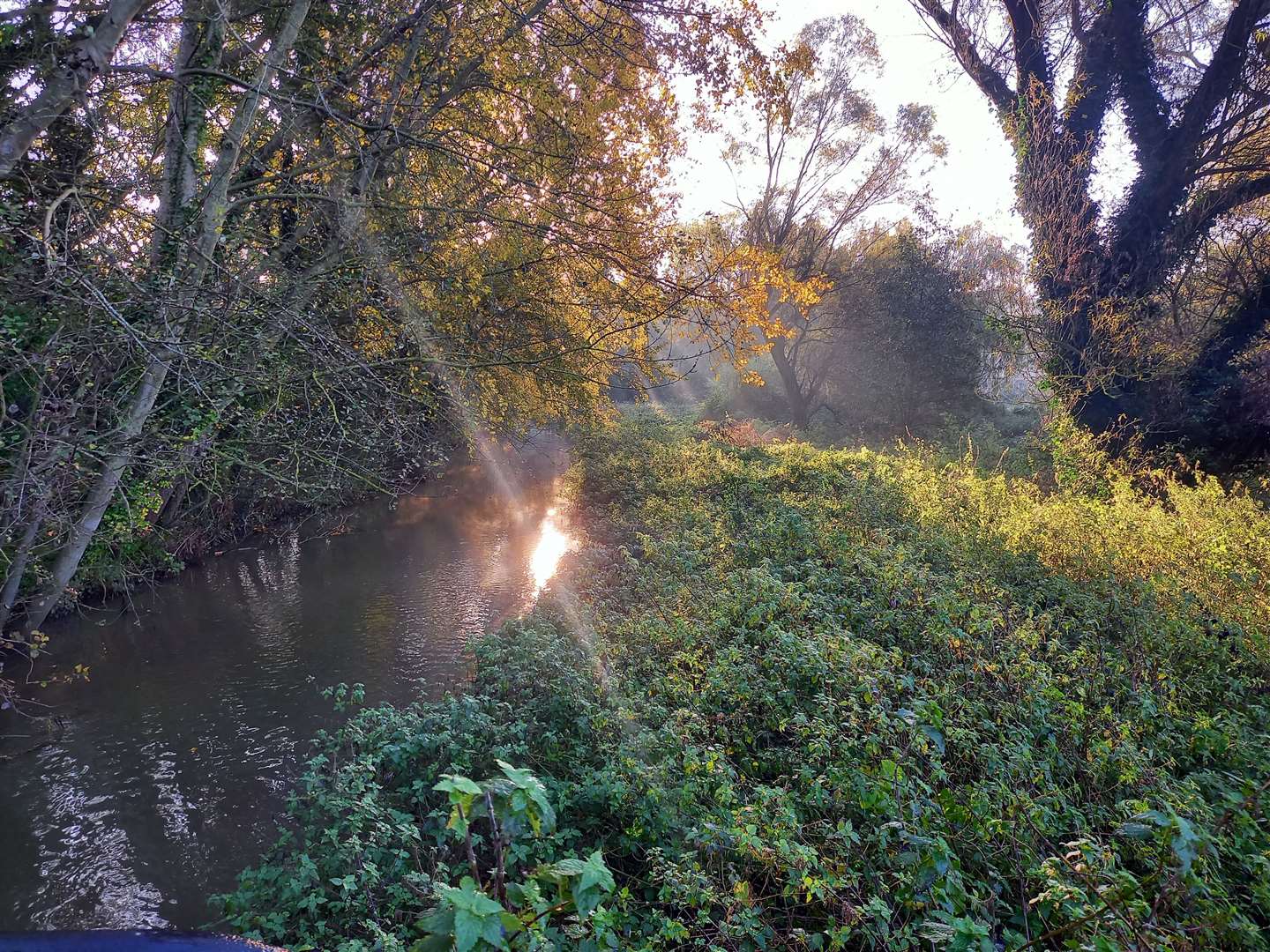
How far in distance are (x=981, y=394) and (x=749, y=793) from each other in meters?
21.6

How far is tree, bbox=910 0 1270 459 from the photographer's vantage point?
11.0m

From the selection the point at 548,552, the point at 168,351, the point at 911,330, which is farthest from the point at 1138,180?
the point at 168,351

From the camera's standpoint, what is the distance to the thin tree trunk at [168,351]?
4957 millimetres

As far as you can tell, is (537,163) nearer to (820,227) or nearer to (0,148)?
(0,148)

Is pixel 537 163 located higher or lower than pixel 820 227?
lower

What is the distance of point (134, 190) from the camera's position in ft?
19.7

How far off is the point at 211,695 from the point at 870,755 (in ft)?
23.8

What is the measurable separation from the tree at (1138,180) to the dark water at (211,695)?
1086cm

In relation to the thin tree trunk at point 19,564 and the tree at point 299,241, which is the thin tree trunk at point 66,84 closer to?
the tree at point 299,241

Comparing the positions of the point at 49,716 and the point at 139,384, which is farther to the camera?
the point at 49,716

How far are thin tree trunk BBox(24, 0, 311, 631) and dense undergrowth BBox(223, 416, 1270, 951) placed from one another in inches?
111

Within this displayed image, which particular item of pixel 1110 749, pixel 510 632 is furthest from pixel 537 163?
pixel 1110 749

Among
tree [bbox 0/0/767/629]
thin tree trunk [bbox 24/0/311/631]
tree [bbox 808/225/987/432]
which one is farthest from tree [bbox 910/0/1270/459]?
thin tree trunk [bbox 24/0/311/631]

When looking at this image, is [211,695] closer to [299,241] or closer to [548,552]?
[299,241]
